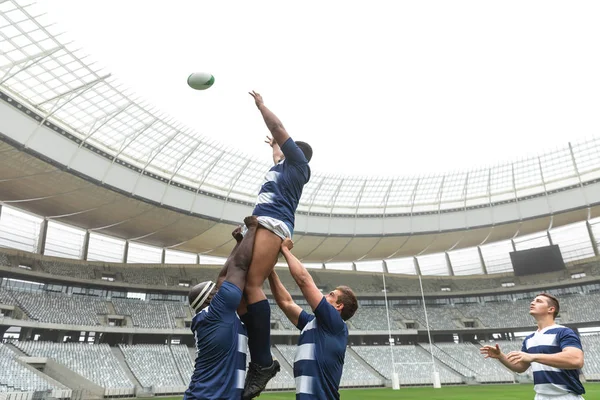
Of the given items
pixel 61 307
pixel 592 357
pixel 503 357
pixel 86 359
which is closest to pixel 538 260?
pixel 592 357

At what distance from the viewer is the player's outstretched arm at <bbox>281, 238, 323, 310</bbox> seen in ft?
11.1

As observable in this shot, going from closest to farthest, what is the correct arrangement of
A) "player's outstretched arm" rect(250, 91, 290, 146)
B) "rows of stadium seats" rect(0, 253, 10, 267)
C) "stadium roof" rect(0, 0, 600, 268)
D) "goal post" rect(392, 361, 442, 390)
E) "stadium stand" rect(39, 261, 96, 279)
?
1. "player's outstretched arm" rect(250, 91, 290, 146)
2. "stadium roof" rect(0, 0, 600, 268)
3. "rows of stadium seats" rect(0, 253, 10, 267)
4. "goal post" rect(392, 361, 442, 390)
5. "stadium stand" rect(39, 261, 96, 279)

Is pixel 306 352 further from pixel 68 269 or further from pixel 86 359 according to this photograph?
pixel 68 269

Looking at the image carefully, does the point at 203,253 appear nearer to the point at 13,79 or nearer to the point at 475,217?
the point at 13,79

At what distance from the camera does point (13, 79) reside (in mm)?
22984

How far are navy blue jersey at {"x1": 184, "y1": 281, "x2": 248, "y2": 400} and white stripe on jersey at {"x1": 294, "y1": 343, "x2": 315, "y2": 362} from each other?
19.0 inches

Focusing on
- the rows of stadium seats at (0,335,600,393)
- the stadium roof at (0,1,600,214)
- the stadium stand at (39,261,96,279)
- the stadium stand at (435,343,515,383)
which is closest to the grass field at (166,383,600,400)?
the rows of stadium seats at (0,335,600,393)

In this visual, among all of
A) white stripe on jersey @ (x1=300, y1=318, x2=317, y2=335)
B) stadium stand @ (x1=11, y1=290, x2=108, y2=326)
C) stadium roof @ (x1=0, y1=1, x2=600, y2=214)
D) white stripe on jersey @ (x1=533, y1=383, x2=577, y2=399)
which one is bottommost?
white stripe on jersey @ (x1=533, y1=383, x2=577, y2=399)

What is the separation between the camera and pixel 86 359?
3011cm

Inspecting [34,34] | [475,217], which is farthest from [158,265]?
[475,217]

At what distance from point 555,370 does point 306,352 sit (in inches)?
105

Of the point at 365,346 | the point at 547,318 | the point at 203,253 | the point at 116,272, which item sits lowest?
the point at 547,318

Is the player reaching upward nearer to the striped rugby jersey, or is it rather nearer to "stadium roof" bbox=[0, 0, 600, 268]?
the striped rugby jersey

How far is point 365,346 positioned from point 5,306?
3349 cm
